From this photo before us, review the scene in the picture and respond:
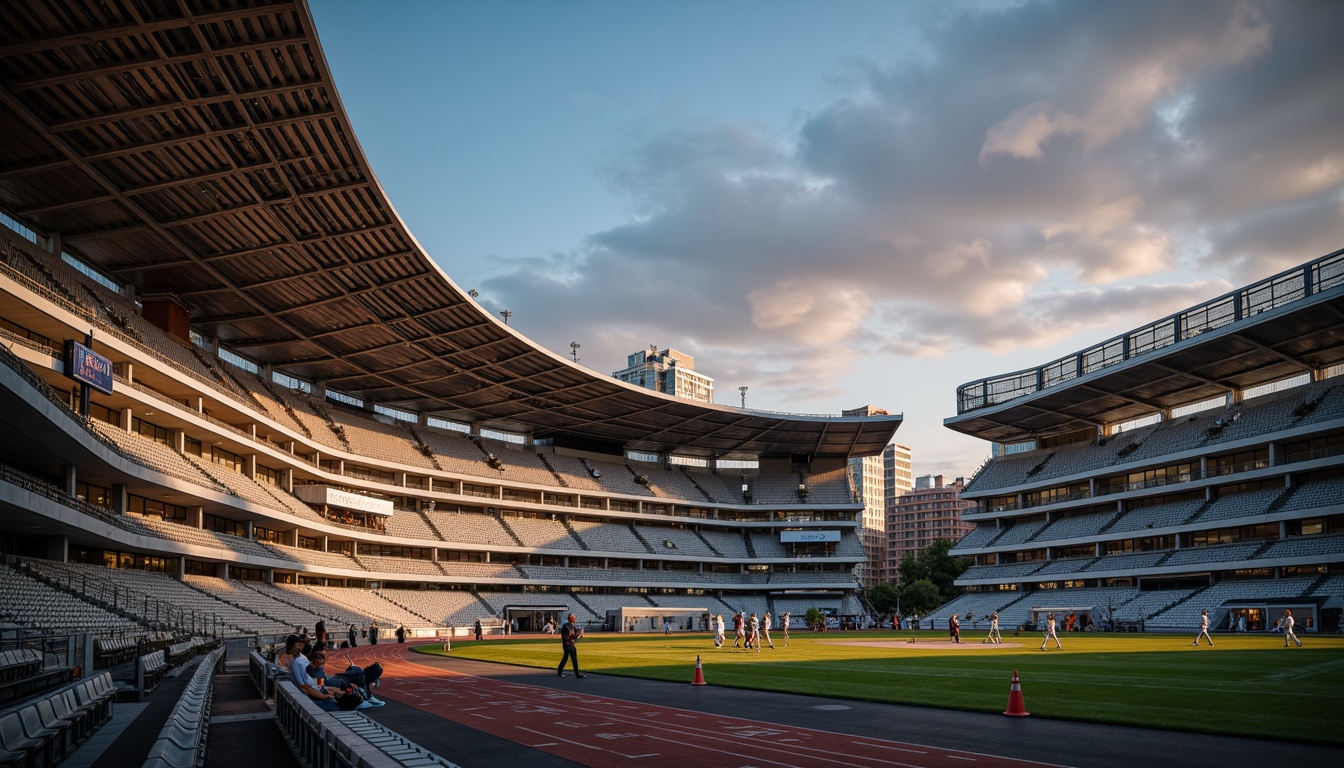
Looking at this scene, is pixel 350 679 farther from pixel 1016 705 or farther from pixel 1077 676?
pixel 1077 676

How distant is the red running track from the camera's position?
575 inches

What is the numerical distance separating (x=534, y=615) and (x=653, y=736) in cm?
7205

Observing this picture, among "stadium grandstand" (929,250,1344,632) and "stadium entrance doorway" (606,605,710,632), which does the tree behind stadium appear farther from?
"stadium entrance doorway" (606,605,710,632)

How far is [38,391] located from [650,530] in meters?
76.1

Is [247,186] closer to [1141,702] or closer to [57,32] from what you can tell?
[57,32]

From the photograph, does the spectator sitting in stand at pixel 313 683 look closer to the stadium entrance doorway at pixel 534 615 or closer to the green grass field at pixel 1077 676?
the green grass field at pixel 1077 676

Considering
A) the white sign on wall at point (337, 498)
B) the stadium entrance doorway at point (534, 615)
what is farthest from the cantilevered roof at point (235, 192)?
the stadium entrance doorway at point (534, 615)

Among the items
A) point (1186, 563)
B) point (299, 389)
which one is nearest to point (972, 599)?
point (1186, 563)

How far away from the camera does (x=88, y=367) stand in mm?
41094

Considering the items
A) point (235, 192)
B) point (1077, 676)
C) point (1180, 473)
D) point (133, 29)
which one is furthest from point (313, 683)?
point (1180, 473)

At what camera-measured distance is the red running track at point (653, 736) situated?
14.6 m

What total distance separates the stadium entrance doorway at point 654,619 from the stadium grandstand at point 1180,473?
2386 centimetres

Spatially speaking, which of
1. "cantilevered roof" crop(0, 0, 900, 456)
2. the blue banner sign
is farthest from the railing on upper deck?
the blue banner sign

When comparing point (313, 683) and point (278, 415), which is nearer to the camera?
point (313, 683)
